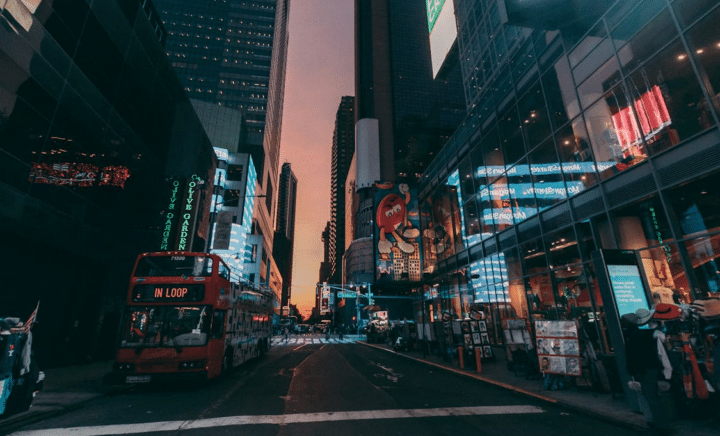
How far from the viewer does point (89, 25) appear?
14242 mm

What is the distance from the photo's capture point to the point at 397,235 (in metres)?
38.3

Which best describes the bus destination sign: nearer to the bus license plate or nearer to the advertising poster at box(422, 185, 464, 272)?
the bus license plate

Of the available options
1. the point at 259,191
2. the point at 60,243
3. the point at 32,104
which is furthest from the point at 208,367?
the point at 259,191

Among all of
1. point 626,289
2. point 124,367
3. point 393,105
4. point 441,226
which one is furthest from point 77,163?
point 393,105

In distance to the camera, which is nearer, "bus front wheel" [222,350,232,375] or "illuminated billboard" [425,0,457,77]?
"bus front wheel" [222,350,232,375]

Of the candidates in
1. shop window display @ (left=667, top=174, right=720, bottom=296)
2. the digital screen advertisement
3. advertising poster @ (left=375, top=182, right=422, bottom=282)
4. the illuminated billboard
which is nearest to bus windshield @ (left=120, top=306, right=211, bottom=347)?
the digital screen advertisement

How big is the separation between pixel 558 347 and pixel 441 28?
37.3 m

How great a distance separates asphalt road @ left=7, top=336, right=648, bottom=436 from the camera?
17.7ft

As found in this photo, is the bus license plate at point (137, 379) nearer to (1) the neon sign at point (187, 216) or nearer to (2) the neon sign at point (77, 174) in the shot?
(2) the neon sign at point (77, 174)

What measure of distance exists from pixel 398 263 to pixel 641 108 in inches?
1199

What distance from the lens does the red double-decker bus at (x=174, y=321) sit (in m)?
9.08

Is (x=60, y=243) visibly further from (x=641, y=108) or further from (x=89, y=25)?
(x=641, y=108)

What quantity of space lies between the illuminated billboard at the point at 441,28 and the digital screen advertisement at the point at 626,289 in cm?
3169

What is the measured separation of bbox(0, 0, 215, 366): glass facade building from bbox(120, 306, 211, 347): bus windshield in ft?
18.2
